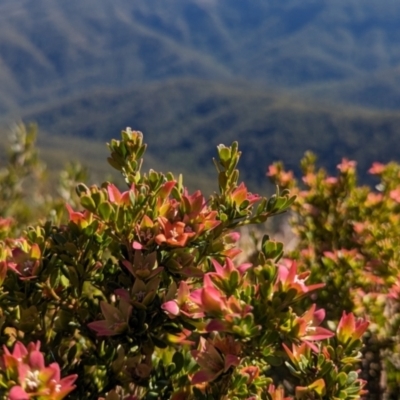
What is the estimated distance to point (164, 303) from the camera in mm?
1506

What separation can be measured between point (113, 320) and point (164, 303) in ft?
0.56

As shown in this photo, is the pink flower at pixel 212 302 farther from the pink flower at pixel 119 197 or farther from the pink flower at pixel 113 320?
the pink flower at pixel 119 197

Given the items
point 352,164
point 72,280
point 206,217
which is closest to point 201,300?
point 206,217

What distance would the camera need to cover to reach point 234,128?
198375 millimetres

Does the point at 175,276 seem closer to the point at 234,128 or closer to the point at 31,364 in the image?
the point at 31,364

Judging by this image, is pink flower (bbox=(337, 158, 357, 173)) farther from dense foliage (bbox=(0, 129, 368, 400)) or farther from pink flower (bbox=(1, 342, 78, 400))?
pink flower (bbox=(1, 342, 78, 400))

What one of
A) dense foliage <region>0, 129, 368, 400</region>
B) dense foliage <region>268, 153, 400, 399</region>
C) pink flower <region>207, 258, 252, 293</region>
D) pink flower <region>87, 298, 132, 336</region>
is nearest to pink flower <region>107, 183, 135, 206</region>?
dense foliage <region>0, 129, 368, 400</region>

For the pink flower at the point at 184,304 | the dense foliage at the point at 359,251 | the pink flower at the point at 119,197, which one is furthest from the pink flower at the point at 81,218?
the dense foliage at the point at 359,251

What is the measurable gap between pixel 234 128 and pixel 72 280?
199 meters

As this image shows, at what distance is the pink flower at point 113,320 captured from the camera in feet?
5.01

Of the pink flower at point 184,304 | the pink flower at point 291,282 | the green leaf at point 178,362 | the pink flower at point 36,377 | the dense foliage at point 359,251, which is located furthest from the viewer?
the dense foliage at point 359,251

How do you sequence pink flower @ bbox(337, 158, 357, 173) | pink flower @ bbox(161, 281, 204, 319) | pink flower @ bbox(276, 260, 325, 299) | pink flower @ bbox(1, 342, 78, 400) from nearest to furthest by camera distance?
pink flower @ bbox(1, 342, 78, 400) < pink flower @ bbox(276, 260, 325, 299) < pink flower @ bbox(161, 281, 204, 319) < pink flower @ bbox(337, 158, 357, 173)

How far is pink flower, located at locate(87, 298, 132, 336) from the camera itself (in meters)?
1.53

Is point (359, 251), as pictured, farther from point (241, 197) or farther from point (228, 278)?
point (228, 278)
